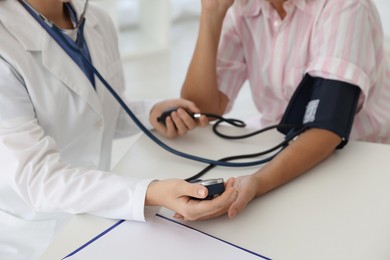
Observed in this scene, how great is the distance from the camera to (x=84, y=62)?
117cm

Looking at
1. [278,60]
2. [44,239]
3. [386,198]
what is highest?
[278,60]

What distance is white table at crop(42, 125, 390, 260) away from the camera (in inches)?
32.8

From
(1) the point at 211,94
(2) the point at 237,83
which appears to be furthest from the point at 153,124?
(2) the point at 237,83

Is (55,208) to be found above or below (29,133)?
below

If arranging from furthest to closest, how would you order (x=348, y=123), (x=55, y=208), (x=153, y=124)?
(x=153, y=124) < (x=348, y=123) < (x=55, y=208)

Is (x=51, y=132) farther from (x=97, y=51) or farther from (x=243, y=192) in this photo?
(x=243, y=192)

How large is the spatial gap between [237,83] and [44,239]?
0.65 metres

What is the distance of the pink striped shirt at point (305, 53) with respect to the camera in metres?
1.15

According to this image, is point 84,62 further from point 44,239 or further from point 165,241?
point 165,241

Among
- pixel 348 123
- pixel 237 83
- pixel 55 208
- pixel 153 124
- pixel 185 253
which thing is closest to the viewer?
pixel 185 253

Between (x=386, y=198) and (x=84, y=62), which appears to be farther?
(x=84, y=62)

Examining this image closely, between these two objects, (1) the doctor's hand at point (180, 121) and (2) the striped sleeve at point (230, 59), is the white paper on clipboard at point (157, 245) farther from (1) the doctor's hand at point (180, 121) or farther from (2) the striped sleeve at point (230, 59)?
(2) the striped sleeve at point (230, 59)

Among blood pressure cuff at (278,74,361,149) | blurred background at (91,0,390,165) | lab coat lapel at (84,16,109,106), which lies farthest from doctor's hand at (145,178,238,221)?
blurred background at (91,0,390,165)

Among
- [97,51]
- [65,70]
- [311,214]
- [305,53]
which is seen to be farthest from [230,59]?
[311,214]
